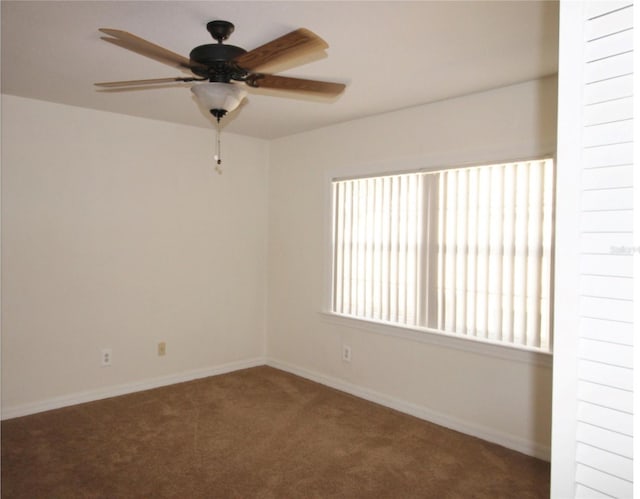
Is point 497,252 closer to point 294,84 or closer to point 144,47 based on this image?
point 294,84

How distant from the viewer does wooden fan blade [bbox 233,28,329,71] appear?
5.38 feet

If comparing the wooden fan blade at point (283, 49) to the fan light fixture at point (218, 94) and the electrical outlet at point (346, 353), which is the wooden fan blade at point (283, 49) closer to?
the fan light fixture at point (218, 94)

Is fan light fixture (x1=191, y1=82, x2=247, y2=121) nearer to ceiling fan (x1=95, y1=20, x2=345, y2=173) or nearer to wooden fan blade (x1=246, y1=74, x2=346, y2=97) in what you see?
ceiling fan (x1=95, y1=20, x2=345, y2=173)

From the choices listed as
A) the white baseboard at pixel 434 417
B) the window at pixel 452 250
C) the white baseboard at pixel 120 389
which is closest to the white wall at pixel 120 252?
the white baseboard at pixel 120 389

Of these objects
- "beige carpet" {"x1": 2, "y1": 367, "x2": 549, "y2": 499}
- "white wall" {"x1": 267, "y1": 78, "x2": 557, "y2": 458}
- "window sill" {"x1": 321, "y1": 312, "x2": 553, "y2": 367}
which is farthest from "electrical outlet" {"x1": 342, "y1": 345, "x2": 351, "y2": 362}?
"beige carpet" {"x1": 2, "y1": 367, "x2": 549, "y2": 499}

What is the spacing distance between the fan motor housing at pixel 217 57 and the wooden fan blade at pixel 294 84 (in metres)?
0.12

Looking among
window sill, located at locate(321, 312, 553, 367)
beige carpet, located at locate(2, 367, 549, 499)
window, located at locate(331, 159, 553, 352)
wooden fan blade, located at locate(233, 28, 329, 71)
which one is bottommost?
beige carpet, located at locate(2, 367, 549, 499)

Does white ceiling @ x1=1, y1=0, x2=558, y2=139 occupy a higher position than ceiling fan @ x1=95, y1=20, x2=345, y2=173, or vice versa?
white ceiling @ x1=1, y1=0, x2=558, y2=139

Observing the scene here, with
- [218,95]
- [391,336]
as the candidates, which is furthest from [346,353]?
[218,95]

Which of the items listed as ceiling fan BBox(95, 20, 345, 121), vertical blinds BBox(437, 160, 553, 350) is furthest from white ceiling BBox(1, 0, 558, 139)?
vertical blinds BBox(437, 160, 553, 350)

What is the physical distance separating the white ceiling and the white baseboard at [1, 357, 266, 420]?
228cm

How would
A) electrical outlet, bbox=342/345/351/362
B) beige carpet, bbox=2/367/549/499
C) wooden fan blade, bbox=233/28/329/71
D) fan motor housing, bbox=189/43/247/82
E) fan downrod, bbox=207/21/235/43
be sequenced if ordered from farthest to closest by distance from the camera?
electrical outlet, bbox=342/345/351/362 → beige carpet, bbox=2/367/549/499 → fan downrod, bbox=207/21/235/43 → fan motor housing, bbox=189/43/247/82 → wooden fan blade, bbox=233/28/329/71

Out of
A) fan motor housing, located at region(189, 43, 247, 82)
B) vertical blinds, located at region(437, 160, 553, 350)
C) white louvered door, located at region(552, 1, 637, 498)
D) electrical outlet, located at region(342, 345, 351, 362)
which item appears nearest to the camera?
white louvered door, located at region(552, 1, 637, 498)

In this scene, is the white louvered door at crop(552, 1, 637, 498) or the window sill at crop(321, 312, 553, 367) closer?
the white louvered door at crop(552, 1, 637, 498)
